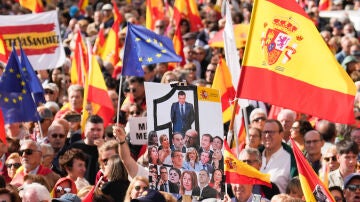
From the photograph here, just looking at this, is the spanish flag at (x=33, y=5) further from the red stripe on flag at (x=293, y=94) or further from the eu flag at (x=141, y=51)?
the red stripe on flag at (x=293, y=94)

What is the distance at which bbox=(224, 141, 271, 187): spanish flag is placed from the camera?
33.6 ft

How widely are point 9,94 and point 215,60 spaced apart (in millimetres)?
4361

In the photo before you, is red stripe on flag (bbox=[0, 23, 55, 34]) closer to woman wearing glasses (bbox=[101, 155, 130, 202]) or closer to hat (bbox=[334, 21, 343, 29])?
hat (bbox=[334, 21, 343, 29])

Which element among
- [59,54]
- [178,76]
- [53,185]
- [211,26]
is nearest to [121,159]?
[53,185]

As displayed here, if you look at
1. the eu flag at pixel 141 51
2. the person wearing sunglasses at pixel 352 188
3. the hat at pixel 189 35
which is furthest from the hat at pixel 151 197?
the hat at pixel 189 35

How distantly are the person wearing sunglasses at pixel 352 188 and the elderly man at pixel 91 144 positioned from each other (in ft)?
8.95

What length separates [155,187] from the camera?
9.62 metres

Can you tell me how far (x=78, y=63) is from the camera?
17.7 metres

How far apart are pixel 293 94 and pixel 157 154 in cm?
116

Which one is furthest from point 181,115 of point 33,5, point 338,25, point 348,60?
point 33,5

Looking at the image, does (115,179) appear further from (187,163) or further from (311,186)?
(311,186)

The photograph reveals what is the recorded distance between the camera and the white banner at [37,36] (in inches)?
648

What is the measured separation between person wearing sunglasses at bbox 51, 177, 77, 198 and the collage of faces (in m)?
1.37

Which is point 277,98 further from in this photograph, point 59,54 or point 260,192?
point 59,54
